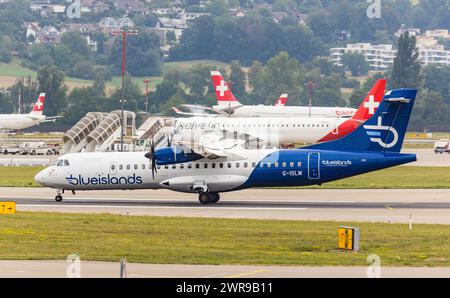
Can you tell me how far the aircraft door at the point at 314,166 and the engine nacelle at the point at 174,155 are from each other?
616 cm

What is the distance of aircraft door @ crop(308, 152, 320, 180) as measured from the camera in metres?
60.4

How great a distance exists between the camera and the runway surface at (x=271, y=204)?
2215 inches

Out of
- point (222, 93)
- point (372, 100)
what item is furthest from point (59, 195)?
point (222, 93)

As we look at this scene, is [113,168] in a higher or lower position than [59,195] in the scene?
higher

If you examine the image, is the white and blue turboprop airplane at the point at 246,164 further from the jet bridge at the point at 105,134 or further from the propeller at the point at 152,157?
the jet bridge at the point at 105,134

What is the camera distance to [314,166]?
60.5 m

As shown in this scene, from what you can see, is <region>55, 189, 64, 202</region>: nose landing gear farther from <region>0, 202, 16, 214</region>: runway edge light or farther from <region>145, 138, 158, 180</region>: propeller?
<region>0, 202, 16, 214</region>: runway edge light

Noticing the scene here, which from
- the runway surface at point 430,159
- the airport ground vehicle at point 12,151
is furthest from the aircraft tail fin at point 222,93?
the airport ground vehicle at point 12,151

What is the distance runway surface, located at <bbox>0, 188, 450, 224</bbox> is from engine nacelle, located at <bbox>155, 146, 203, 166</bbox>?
2.43 metres

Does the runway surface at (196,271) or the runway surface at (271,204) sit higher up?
the runway surface at (196,271)

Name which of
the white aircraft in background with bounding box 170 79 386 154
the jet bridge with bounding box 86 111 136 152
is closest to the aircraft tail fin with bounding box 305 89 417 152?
the white aircraft in background with bounding box 170 79 386 154

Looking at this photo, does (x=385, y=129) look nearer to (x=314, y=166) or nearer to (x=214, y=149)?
(x=314, y=166)

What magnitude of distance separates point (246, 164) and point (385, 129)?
25.2ft
